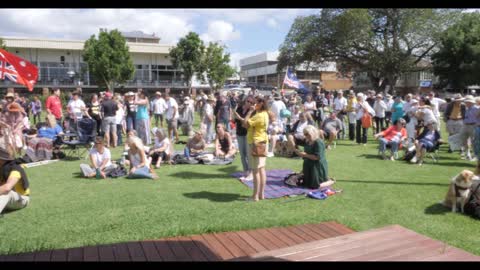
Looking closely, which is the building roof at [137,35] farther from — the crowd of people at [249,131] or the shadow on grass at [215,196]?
the shadow on grass at [215,196]

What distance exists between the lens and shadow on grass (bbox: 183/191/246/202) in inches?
260

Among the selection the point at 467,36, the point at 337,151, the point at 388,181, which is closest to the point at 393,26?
the point at 467,36

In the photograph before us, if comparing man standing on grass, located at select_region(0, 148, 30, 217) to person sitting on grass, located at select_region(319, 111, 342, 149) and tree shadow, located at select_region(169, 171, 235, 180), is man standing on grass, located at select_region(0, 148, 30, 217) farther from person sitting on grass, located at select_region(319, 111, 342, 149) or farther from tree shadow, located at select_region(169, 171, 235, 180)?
person sitting on grass, located at select_region(319, 111, 342, 149)

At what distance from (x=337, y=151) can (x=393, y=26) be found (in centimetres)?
3398

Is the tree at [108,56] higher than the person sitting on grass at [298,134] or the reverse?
higher

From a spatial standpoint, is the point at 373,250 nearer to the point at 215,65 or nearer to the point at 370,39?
the point at 215,65

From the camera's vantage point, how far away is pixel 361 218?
221 inches

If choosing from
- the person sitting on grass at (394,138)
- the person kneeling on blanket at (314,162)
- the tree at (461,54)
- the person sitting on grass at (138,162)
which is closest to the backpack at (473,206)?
the person kneeling on blanket at (314,162)

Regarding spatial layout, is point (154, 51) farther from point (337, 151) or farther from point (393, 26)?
point (337, 151)

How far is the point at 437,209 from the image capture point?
19.7 feet

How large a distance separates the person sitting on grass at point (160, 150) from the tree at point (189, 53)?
30.0m

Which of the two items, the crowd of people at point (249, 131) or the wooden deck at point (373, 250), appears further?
the crowd of people at point (249, 131)

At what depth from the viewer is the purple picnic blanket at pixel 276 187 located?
6859 millimetres

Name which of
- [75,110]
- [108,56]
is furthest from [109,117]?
[108,56]
